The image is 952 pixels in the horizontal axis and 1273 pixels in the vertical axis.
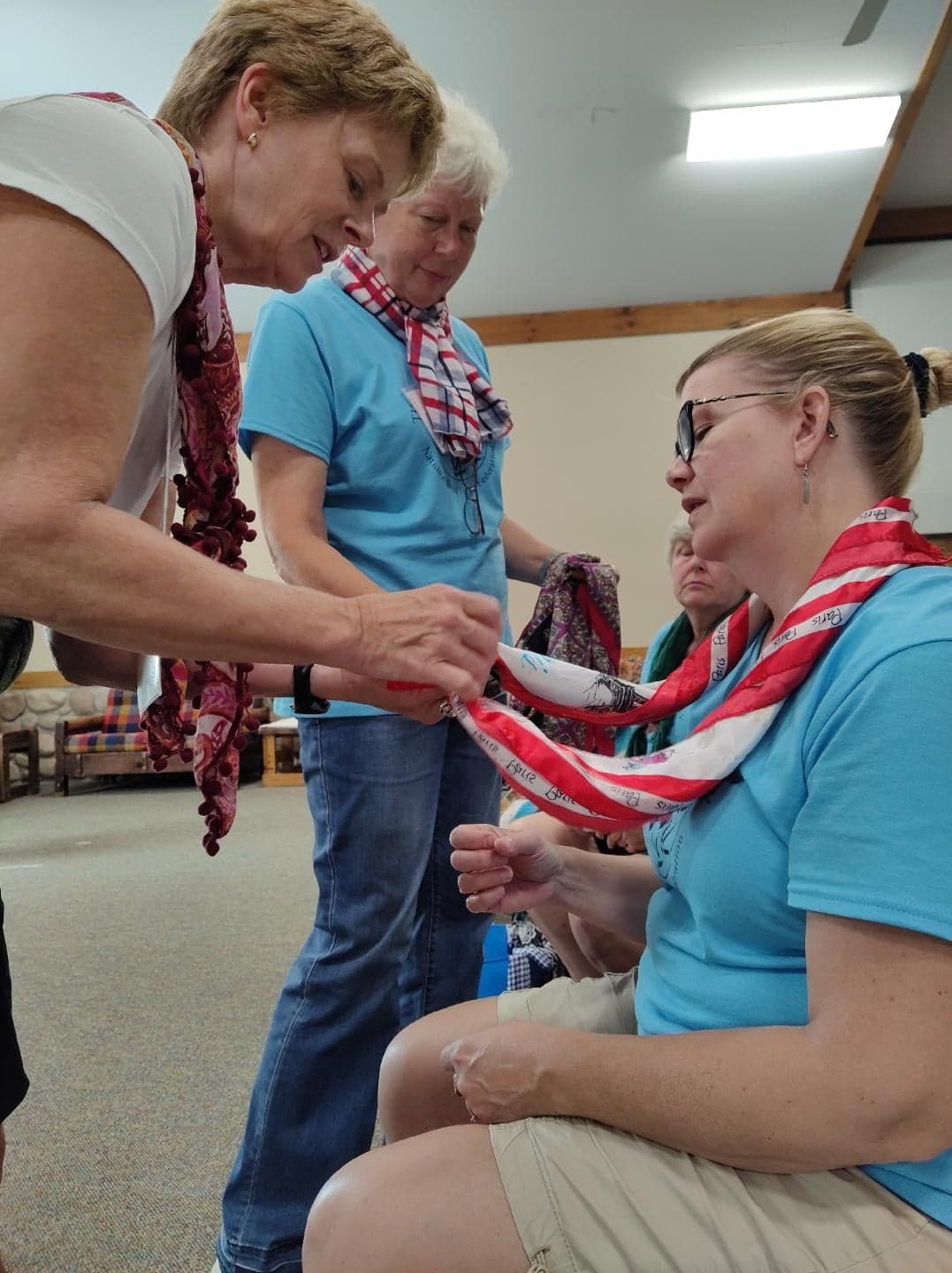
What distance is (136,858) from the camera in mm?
4586

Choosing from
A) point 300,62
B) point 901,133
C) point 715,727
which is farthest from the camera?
point 901,133

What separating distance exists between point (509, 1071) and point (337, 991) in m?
0.63

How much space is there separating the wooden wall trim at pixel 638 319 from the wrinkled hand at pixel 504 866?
6.05 meters

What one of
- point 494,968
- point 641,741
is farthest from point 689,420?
point 494,968

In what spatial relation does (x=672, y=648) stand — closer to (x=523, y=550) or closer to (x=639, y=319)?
(x=523, y=550)

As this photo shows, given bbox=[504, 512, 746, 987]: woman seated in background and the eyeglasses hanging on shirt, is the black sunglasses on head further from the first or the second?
the eyeglasses hanging on shirt

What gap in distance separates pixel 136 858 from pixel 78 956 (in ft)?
4.92

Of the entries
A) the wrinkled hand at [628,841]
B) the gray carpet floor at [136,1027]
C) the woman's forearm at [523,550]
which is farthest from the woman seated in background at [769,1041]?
the woman's forearm at [523,550]

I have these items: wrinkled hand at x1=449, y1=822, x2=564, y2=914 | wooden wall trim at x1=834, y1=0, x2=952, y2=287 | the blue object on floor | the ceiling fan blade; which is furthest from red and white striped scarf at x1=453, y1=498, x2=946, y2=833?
wooden wall trim at x1=834, y1=0, x2=952, y2=287

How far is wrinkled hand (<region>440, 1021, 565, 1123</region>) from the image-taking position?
0.85m

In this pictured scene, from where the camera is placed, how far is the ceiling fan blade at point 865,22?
400 centimetres

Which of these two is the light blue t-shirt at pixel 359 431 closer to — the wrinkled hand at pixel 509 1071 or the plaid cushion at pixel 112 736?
the wrinkled hand at pixel 509 1071

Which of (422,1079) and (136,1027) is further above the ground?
(422,1079)

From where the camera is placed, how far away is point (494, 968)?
2.52 m
